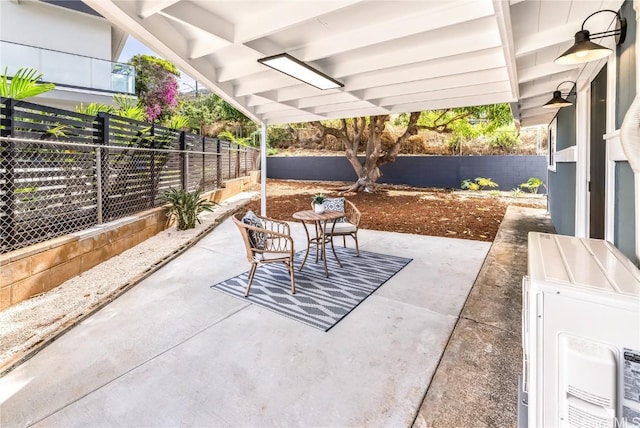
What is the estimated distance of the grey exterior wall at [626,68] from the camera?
1827mm

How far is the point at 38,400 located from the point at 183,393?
2.51 ft

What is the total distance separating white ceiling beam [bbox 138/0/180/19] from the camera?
229cm

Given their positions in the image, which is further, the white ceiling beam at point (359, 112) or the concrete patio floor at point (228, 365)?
the white ceiling beam at point (359, 112)

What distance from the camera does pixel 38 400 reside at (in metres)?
1.72

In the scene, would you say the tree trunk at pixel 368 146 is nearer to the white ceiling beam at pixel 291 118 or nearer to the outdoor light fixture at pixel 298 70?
the white ceiling beam at pixel 291 118

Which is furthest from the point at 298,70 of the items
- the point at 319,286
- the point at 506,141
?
the point at 506,141

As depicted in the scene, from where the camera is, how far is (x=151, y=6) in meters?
2.44

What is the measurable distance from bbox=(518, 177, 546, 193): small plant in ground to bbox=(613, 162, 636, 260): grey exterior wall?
10163mm

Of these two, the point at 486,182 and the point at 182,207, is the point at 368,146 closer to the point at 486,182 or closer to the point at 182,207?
the point at 486,182

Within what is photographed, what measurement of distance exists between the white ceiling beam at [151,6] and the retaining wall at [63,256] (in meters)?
2.35

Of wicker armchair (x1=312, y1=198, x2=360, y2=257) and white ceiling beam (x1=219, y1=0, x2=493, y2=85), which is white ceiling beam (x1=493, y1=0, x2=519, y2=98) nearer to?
white ceiling beam (x1=219, y1=0, x2=493, y2=85)

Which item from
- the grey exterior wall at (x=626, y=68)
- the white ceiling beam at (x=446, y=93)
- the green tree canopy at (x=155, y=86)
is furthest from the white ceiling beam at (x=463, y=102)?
the green tree canopy at (x=155, y=86)

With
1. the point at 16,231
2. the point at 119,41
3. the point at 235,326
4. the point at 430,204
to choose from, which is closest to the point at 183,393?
the point at 235,326

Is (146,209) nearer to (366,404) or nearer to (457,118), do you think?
(366,404)
